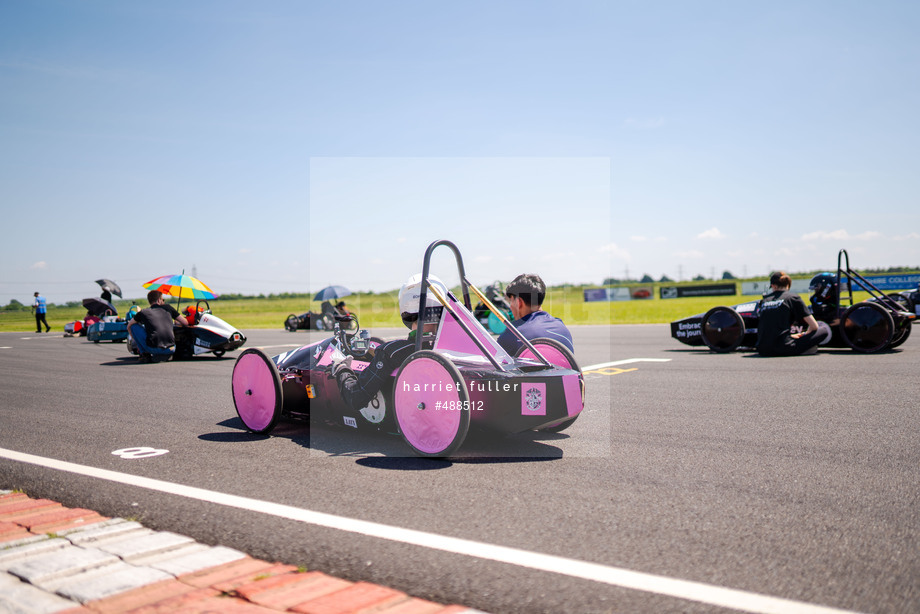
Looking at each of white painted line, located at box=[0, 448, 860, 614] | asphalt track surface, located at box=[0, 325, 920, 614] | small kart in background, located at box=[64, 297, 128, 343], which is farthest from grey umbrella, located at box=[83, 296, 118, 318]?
white painted line, located at box=[0, 448, 860, 614]

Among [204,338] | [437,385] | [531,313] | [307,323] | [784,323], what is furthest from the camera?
[307,323]

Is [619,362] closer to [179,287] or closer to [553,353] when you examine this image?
[553,353]

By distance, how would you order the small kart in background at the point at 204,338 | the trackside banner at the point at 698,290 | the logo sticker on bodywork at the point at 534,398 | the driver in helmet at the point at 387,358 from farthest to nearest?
1. the trackside banner at the point at 698,290
2. the small kart in background at the point at 204,338
3. the driver in helmet at the point at 387,358
4. the logo sticker on bodywork at the point at 534,398

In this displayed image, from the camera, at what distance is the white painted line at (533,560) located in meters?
2.33

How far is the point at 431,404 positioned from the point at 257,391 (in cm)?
200

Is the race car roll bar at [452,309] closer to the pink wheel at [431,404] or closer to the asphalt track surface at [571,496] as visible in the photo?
the pink wheel at [431,404]

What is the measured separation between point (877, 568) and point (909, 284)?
138 feet

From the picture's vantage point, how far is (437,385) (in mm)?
4383

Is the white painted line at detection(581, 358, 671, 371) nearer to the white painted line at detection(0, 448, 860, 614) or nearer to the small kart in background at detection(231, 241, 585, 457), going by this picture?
the small kart in background at detection(231, 241, 585, 457)

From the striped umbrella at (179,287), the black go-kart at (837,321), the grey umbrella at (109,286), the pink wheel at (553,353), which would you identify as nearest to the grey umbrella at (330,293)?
the grey umbrella at (109,286)

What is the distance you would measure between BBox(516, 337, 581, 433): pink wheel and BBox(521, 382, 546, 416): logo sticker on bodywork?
96 cm

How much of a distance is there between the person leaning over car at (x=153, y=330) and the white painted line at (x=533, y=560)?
10.0 metres

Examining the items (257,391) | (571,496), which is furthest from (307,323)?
(571,496)

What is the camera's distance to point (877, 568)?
261 centimetres
